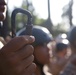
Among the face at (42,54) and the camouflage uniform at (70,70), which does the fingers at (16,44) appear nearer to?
the camouflage uniform at (70,70)

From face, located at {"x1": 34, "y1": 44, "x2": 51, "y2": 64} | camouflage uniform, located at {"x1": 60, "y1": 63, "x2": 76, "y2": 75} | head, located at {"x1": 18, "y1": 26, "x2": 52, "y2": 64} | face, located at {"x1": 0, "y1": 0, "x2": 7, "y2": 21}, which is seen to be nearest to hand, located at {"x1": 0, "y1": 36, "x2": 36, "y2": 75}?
face, located at {"x1": 0, "y1": 0, "x2": 7, "y2": 21}

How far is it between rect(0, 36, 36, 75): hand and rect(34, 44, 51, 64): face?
285cm

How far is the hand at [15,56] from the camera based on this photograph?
5.26ft

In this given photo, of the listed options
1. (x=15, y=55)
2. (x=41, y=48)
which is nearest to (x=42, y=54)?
(x=41, y=48)

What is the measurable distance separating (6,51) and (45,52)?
9.57 ft

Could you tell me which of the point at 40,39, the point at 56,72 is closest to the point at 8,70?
the point at 40,39

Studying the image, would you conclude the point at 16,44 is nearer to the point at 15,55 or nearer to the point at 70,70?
the point at 15,55

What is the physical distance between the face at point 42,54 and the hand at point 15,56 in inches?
112

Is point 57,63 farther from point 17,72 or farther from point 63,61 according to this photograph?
point 17,72

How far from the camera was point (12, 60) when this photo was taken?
5.27ft

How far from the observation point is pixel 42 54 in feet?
14.9

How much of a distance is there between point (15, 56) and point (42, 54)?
9.69 feet

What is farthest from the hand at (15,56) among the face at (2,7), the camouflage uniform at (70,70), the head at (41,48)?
the head at (41,48)

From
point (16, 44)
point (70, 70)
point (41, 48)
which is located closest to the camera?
point (16, 44)
